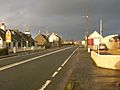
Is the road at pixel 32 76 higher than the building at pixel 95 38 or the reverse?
the reverse

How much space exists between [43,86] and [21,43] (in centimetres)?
8890

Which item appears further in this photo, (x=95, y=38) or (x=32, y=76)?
(x=95, y=38)

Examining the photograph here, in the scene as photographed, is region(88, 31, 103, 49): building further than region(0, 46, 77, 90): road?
Yes

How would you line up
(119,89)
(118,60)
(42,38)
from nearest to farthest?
(119,89) < (118,60) < (42,38)

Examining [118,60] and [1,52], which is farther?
[1,52]

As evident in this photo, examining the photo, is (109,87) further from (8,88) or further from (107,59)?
(107,59)

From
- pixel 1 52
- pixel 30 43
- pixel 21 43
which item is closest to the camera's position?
pixel 1 52

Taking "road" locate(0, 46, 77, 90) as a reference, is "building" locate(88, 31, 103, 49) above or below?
above

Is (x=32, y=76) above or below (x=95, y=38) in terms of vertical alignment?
below

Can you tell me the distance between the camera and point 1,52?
47.9 meters

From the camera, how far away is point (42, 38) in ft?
501

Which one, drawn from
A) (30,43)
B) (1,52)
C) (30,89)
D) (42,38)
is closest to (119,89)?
(30,89)

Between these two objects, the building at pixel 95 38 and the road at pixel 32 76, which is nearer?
the road at pixel 32 76

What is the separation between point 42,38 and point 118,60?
5296 inches
